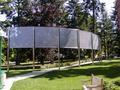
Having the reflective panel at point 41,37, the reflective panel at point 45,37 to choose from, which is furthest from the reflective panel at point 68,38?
the reflective panel at point 45,37

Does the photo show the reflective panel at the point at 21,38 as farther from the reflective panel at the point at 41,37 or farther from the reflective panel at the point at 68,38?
the reflective panel at the point at 68,38

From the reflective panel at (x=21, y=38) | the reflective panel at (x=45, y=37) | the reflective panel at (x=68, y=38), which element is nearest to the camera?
the reflective panel at (x=21, y=38)

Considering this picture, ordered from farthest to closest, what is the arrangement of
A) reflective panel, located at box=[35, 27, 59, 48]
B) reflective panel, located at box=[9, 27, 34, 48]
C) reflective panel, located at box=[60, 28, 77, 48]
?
1. reflective panel, located at box=[60, 28, 77, 48]
2. reflective panel, located at box=[35, 27, 59, 48]
3. reflective panel, located at box=[9, 27, 34, 48]

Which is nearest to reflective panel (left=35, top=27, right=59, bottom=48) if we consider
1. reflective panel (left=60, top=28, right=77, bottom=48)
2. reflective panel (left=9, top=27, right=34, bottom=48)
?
reflective panel (left=9, top=27, right=34, bottom=48)

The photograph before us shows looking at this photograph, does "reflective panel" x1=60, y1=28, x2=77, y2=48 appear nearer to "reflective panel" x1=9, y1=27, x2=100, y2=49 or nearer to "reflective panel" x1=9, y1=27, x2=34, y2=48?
"reflective panel" x1=9, y1=27, x2=100, y2=49

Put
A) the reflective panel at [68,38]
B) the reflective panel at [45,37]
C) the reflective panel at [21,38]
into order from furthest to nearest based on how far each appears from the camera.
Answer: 1. the reflective panel at [68,38]
2. the reflective panel at [45,37]
3. the reflective panel at [21,38]

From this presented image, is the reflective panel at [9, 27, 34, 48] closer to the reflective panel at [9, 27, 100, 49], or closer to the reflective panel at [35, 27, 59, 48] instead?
the reflective panel at [9, 27, 100, 49]

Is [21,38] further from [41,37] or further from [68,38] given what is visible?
[68,38]

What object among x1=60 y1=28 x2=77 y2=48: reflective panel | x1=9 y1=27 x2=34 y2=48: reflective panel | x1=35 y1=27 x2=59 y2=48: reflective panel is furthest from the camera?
x1=60 y1=28 x2=77 y2=48: reflective panel

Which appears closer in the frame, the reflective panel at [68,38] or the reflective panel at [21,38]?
the reflective panel at [21,38]

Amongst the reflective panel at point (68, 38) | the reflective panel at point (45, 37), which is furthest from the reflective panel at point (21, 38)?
the reflective panel at point (68, 38)

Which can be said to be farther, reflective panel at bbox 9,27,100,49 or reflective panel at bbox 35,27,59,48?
reflective panel at bbox 35,27,59,48

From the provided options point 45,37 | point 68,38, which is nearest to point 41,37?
point 45,37

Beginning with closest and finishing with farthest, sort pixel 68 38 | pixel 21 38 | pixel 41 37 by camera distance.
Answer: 1. pixel 21 38
2. pixel 41 37
3. pixel 68 38
